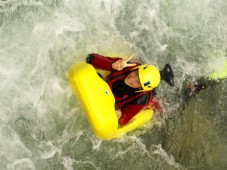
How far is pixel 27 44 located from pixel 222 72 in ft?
7.98

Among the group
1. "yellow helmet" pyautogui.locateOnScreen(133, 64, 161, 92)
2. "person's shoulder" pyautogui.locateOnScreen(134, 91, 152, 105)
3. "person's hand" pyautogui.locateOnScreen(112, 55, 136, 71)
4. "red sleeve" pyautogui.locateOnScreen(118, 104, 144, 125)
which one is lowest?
"red sleeve" pyautogui.locateOnScreen(118, 104, 144, 125)

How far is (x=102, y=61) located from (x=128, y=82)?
35 centimetres

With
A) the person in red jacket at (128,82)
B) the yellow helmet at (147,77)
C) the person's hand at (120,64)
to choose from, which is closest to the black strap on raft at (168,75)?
the person in red jacket at (128,82)

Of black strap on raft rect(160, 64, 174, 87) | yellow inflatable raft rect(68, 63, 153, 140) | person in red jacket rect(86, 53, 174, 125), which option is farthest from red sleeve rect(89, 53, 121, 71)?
black strap on raft rect(160, 64, 174, 87)

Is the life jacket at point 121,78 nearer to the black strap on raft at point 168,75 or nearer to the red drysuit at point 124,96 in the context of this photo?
the red drysuit at point 124,96

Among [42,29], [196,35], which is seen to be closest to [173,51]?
[196,35]

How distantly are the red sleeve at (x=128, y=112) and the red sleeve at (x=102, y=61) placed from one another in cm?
44

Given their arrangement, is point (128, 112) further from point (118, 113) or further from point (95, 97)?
point (95, 97)

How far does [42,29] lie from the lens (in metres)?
4.62

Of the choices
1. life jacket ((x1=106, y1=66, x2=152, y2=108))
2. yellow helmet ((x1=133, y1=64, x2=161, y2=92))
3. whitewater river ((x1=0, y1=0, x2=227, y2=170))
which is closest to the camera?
yellow helmet ((x1=133, y1=64, x2=161, y2=92))

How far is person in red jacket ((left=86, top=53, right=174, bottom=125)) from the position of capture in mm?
3989

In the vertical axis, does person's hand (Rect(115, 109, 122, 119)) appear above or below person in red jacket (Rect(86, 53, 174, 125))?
below

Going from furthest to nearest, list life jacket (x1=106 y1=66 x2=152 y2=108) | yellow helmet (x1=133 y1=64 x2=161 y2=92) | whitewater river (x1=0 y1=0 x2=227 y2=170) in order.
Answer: whitewater river (x1=0 y1=0 x2=227 y2=170), life jacket (x1=106 y1=66 x2=152 y2=108), yellow helmet (x1=133 y1=64 x2=161 y2=92)

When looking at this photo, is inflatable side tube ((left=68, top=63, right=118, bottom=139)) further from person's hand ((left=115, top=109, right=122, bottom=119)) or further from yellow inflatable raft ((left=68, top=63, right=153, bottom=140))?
person's hand ((left=115, top=109, right=122, bottom=119))
